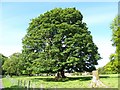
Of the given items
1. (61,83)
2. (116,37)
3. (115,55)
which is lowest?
(61,83)

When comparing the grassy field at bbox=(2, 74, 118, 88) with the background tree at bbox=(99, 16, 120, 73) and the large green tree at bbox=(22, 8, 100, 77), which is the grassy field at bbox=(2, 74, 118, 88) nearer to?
the background tree at bbox=(99, 16, 120, 73)

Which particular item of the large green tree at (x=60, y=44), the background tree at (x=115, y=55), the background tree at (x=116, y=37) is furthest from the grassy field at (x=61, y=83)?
the large green tree at (x=60, y=44)

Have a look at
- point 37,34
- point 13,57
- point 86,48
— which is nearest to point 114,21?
point 86,48

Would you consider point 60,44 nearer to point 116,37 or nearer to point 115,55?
point 116,37

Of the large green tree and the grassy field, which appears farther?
the large green tree

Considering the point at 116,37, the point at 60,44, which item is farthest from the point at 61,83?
the point at 116,37

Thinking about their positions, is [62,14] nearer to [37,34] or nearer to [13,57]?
[37,34]

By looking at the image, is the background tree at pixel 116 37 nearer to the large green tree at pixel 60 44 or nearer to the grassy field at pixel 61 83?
the grassy field at pixel 61 83

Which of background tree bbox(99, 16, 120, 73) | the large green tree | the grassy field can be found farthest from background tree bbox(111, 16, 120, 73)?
the large green tree

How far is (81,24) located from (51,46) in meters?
3.83

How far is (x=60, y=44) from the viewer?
26781 millimetres

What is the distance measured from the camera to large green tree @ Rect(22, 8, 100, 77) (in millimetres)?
26172

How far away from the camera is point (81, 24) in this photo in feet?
92.8

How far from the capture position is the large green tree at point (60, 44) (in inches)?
1030
